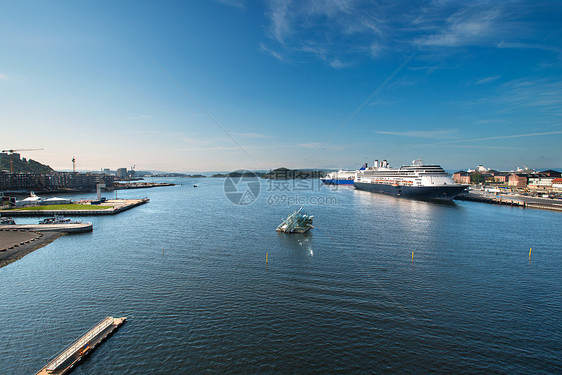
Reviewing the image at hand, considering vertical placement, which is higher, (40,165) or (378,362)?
(40,165)

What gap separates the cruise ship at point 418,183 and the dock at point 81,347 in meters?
71.9

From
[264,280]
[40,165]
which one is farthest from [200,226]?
[40,165]

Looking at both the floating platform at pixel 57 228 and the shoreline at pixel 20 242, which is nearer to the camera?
the shoreline at pixel 20 242

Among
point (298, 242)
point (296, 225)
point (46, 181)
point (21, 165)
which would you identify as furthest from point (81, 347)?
point (21, 165)

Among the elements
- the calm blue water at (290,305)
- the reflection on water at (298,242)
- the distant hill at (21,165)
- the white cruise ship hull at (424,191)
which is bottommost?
the calm blue water at (290,305)

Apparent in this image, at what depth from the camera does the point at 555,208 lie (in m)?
55.3

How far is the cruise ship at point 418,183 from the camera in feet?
218

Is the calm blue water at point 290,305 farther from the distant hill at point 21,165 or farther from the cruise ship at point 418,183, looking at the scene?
the distant hill at point 21,165

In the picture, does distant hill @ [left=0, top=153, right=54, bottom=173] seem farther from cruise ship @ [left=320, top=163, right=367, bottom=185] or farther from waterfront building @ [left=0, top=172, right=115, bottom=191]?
cruise ship @ [left=320, top=163, right=367, bottom=185]

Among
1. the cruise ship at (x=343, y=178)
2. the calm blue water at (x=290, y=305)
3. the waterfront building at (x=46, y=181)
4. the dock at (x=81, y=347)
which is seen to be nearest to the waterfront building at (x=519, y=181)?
the cruise ship at (x=343, y=178)

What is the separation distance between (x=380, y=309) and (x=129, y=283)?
15976 millimetres

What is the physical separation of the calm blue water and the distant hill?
17643cm

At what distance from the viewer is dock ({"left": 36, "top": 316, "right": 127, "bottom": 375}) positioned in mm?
9688

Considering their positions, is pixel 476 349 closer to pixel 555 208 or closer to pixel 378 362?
pixel 378 362
